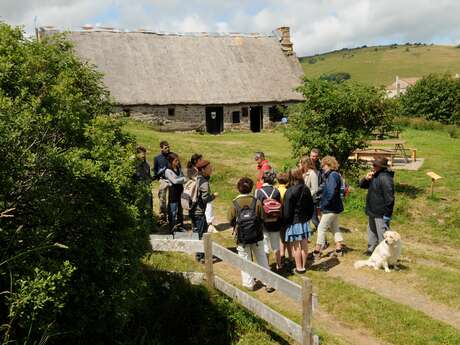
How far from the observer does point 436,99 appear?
35.8 m

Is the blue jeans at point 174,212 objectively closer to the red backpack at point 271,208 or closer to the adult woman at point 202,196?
the adult woman at point 202,196

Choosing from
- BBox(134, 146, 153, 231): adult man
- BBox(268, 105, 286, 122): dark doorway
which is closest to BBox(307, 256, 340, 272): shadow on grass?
BBox(134, 146, 153, 231): adult man

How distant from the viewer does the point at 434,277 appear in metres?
8.26

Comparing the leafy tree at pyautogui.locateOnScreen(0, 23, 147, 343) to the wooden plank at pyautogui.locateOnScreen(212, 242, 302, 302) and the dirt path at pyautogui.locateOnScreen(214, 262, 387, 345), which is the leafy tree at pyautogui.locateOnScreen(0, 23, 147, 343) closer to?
the wooden plank at pyautogui.locateOnScreen(212, 242, 302, 302)

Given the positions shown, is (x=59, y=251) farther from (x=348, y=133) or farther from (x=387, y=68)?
(x=387, y=68)

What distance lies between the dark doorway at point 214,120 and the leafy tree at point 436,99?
13.6 metres

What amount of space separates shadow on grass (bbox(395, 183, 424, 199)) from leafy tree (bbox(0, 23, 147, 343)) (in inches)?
429

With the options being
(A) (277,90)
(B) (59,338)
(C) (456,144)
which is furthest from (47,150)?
(A) (277,90)

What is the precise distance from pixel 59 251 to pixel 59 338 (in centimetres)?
86

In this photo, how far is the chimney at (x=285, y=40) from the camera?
36.5 metres

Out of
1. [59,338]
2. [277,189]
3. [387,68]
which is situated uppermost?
[387,68]

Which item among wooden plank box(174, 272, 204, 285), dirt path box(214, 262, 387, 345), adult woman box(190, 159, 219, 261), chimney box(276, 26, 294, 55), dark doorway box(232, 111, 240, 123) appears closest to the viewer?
dirt path box(214, 262, 387, 345)

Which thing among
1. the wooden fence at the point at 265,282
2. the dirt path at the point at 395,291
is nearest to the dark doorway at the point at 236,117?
the dirt path at the point at 395,291

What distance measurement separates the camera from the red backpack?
7.62m
